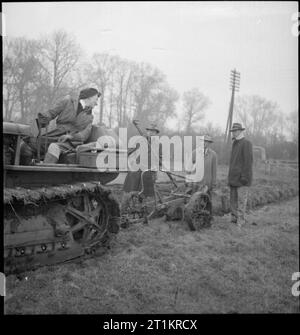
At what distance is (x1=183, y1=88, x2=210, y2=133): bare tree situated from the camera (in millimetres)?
6232

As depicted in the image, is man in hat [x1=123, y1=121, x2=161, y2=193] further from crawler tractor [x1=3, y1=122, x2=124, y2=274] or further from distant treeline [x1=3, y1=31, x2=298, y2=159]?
crawler tractor [x1=3, y1=122, x2=124, y2=274]

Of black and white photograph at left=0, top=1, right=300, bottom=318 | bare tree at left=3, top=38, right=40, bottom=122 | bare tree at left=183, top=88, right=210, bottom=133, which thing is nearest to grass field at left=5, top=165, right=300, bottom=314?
black and white photograph at left=0, top=1, right=300, bottom=318

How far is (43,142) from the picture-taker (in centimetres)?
429

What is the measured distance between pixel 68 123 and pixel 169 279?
8.20 ft

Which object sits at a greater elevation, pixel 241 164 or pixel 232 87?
pixel 232 87

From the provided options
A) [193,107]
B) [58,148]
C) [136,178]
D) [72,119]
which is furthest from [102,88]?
[58,148]

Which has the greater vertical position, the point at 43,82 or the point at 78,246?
the point at 43,82

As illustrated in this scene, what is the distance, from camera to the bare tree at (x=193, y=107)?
20.4ft

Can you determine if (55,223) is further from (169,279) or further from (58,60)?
(58,60)

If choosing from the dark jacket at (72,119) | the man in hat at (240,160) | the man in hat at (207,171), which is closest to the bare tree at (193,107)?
the man in hat at (207,171)

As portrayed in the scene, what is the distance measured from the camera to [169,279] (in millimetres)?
3576
